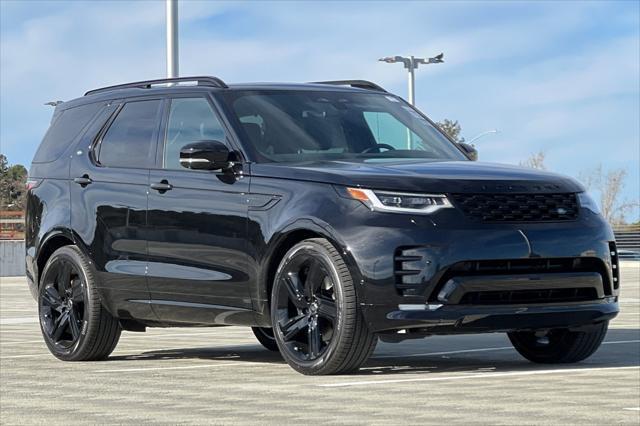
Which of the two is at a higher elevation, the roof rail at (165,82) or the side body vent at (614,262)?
the roof rail at (165,82)

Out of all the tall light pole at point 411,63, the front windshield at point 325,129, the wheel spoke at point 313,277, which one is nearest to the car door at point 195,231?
the front windshield at point 325,129

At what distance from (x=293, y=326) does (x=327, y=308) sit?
34 centimetres

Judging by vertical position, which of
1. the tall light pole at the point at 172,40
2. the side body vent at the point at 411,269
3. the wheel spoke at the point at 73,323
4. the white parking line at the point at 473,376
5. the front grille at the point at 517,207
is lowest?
the white parking line at the point at 473,376

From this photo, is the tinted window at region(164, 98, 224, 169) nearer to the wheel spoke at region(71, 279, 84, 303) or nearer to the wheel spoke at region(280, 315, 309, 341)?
the wheel spoke at region(71, 279, 84, 303)

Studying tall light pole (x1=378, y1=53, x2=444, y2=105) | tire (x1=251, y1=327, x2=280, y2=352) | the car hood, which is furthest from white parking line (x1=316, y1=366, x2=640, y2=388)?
tall light pole (x1=378, y1=53, x2=444, y2=105)

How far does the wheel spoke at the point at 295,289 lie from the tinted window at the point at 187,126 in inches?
55.6

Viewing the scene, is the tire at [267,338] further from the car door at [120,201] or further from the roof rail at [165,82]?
the roof rail at [165,82]

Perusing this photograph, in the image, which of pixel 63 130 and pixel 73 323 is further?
pixel 63 130

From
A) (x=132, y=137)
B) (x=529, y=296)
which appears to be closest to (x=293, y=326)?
(x=529, y=296)

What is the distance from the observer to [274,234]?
10.0 m

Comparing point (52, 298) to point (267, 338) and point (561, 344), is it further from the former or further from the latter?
point (561, 344)

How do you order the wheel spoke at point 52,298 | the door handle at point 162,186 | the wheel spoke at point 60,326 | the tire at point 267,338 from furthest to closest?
the tire at point 267,338 < the wheel spoke at point 52,298 < the wheel spoke at point 60,326 < the door handle at point 162,186

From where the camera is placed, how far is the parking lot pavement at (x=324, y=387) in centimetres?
762

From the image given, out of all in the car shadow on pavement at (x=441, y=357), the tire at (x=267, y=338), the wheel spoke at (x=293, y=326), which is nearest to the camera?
the wheel spoke at (x=293, y=326)
